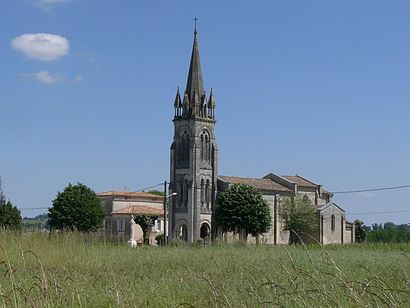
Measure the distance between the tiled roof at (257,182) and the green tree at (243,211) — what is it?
4.68m

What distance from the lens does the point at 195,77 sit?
75.0 m

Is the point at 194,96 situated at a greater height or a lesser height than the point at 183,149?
greater

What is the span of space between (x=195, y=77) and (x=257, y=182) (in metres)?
13.7

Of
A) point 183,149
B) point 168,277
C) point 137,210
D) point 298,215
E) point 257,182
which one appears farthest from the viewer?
point 137,210

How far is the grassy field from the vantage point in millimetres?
5910

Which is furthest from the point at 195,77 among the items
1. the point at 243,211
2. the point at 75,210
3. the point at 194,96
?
the point at 75,210

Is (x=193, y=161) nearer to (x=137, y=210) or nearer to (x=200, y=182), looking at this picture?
(x=200, y=182)

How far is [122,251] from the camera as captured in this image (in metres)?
17.8

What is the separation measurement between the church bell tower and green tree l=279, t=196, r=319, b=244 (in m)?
8.42

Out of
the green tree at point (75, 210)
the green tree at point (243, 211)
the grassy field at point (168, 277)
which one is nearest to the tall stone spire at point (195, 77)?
the green tree at point (243, 211)

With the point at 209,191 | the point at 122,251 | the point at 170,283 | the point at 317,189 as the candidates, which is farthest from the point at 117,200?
the point at 170,283

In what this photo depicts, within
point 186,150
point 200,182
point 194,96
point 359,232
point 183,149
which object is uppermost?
point 194,96

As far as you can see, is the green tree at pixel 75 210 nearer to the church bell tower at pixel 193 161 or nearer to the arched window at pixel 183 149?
the church bell tower at pixel 193 161

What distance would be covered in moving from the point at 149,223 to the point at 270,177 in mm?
43554
